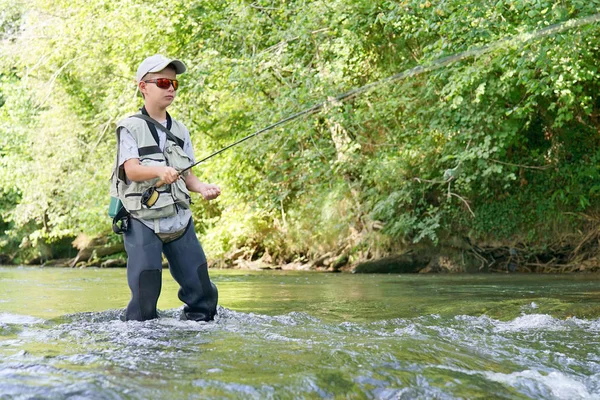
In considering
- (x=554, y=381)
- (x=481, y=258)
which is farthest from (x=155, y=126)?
(x=481, y=258)

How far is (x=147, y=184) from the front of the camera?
5324mm

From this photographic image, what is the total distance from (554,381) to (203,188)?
8.16ft

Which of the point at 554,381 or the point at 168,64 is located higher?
the point at 168,64

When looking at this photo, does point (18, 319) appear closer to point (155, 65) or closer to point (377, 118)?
point (155, 65)

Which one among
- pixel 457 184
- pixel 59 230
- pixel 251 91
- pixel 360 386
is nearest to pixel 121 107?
pixel 251 91

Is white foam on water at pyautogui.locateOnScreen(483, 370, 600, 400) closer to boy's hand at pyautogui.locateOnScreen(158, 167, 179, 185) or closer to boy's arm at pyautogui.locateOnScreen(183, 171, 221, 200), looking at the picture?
boy's arm at pyautogui.locateOnScreen(183, 171, 221, 200)

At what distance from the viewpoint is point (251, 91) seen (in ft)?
52.6

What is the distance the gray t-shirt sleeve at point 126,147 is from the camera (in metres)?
5.22

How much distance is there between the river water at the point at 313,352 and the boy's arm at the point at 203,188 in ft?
2.79

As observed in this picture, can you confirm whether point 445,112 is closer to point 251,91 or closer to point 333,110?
point 333,110

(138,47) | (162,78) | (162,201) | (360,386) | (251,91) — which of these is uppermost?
(138,47)

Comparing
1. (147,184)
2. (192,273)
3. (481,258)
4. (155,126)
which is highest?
(155,126)

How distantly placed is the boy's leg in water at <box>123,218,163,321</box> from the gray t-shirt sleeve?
1.34 ft

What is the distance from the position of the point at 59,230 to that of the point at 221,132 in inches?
286
